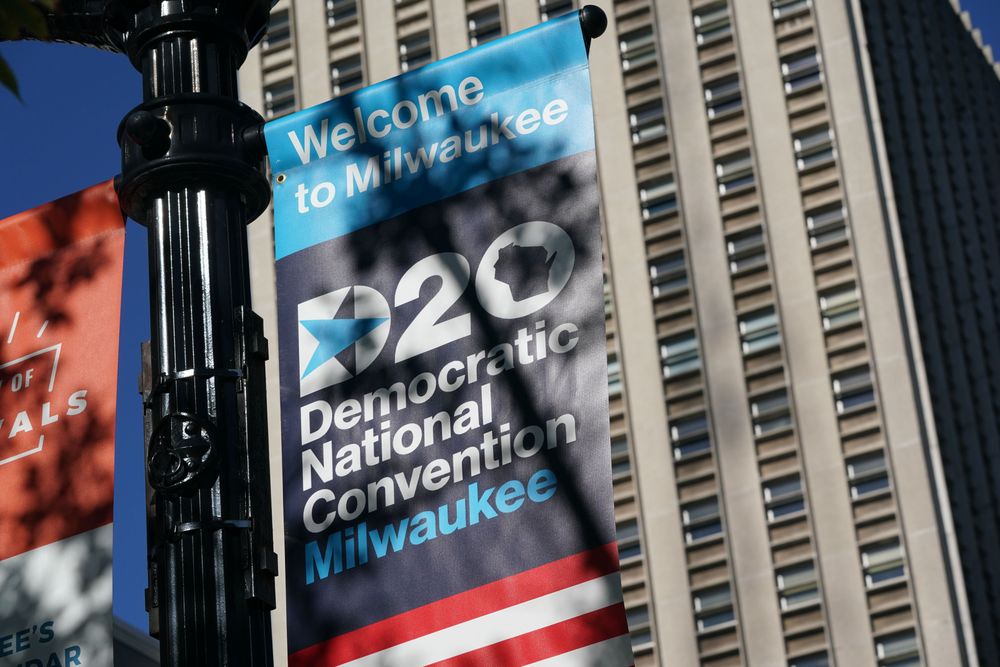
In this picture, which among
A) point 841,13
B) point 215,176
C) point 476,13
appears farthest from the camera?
point 476,13

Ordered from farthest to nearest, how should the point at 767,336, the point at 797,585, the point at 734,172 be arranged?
1. the point at 734,172
2. the point at 767,336
3. the point at 797,585

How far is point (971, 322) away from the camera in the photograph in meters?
65.0

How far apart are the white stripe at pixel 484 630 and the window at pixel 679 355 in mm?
51195

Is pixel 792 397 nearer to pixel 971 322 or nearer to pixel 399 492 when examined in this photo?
pixel 971 322

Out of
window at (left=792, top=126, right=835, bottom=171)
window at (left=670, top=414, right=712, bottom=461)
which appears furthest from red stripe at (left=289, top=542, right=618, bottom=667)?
window at (left=792, top=126, right=835, bottom=171)

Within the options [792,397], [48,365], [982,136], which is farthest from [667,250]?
[48,365]

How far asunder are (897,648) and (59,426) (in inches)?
1840

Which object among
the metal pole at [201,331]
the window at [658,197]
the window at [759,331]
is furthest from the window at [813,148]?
the metal pole at [201,331]

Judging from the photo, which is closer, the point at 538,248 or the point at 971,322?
the point at 538,248

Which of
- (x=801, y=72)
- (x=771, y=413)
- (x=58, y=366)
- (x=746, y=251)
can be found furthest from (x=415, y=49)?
(x=58, y=366)

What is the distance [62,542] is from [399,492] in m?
1.32

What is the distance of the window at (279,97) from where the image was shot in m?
65.3

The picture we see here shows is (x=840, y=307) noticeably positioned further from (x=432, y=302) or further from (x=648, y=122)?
(x=432, y=302)

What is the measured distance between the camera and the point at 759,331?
57.6m
